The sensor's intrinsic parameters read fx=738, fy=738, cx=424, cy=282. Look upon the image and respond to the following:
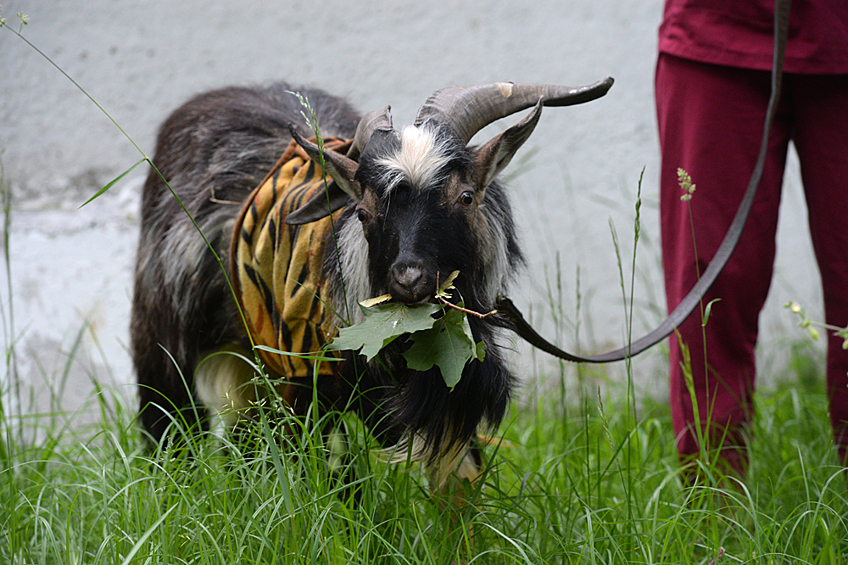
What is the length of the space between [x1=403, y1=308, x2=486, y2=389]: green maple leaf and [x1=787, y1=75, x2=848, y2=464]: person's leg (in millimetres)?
1219

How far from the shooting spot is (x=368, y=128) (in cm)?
196

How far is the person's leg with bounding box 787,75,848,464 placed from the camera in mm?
2125

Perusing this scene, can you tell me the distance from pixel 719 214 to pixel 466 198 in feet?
2.92

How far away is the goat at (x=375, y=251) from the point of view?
1796mm

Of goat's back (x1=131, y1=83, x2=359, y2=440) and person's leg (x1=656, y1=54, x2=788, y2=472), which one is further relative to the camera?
goat's back (x1=131, y1=83, x2=359, y2=440)

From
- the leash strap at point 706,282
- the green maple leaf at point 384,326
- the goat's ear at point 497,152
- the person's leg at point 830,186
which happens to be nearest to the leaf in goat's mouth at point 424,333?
the green maple leaf at point 384,326

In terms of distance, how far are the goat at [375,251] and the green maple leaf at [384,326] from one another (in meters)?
0.03

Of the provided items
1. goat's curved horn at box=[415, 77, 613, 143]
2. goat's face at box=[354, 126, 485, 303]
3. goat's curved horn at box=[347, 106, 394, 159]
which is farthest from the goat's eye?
goat's curved horn at box=[347, 106, 394, 159]

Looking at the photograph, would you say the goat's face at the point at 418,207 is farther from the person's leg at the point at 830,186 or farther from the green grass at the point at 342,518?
the person's leg at the point at 830,186

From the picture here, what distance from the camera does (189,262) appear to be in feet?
8.20

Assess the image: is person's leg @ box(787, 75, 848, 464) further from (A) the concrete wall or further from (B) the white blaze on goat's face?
(A) the concrete wall

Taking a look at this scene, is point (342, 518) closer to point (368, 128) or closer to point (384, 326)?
point (384, 326)

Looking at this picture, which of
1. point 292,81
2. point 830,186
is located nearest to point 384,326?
point 830,186

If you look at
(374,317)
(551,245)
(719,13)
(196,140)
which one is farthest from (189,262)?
(551,245)
